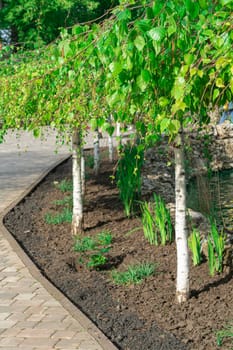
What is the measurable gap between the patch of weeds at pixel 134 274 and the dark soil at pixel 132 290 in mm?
70

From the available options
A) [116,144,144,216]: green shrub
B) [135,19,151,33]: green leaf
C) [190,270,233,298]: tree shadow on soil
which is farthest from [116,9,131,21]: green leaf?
[116,144,144,216]: green shrub

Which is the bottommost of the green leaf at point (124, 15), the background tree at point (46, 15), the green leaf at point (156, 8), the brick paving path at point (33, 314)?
the brick paving path at point (33, 314)

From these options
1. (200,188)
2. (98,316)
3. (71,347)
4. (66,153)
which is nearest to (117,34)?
(71,347)

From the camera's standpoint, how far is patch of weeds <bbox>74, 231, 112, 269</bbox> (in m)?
7.63

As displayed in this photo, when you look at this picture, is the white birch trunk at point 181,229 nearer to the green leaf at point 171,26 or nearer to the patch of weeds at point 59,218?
the green leaf at point 171,26

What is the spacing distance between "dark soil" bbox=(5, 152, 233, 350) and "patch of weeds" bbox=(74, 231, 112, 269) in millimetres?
88

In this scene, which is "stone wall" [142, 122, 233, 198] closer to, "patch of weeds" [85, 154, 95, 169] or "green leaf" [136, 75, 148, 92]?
"patch of weeds" [85, 154, 95, 169]

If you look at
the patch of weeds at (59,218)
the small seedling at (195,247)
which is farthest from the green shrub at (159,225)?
the patch of weeds at (59,218)

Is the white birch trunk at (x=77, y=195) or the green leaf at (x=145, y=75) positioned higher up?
the green leaf at (x=145, y=75)

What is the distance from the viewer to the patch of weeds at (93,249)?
7629 millimetres

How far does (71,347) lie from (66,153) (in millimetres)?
14881

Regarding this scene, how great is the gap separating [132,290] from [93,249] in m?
1.74

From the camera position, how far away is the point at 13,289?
274 inches

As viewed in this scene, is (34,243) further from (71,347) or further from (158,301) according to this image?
(71,347)
